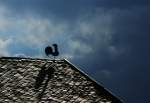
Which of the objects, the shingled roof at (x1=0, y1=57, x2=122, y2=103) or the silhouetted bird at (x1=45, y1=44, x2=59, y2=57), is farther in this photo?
the silhouetted bird at (x1=45, y1=44, x2=59, y2=57)

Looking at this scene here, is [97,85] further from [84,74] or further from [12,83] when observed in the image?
[12,83]

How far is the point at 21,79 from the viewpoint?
2405 centimetres

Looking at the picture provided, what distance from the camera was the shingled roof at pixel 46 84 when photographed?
21844mm

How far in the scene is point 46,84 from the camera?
23469 mm

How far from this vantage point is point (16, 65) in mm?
25750

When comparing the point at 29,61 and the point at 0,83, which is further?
the point at 29,61

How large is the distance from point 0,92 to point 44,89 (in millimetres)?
2212

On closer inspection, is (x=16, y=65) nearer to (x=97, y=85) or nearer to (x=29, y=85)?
(x=29, y=85)

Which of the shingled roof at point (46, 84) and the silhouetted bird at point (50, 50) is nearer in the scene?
the shingled roof at point (46, 84)

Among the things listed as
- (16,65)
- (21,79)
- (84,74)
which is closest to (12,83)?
(21,79)

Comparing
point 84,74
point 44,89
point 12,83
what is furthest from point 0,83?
point 84,74

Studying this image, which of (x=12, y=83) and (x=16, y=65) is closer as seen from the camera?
(x=12, y=83)

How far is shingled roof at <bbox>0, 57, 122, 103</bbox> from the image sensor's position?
860 inches

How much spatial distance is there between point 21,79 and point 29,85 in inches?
33.4
